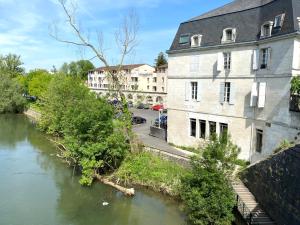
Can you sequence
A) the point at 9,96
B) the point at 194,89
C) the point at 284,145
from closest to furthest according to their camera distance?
the point at 284,145 < the point at 194,89 < the point at 9,96

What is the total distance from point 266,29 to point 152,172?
1123 centimetres

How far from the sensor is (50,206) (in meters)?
18.5

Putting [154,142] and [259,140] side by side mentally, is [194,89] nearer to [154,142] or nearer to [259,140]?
[154,142]

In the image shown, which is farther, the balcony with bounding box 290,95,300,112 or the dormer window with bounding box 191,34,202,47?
the dormer window with bounding box 191,34,202,47

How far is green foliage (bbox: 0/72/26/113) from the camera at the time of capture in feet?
181

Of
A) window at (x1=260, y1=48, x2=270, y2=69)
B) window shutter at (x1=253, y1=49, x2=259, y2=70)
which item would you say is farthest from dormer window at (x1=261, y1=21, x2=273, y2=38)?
window shutter at (x1=253, y1=49, x2=259, y2=70)

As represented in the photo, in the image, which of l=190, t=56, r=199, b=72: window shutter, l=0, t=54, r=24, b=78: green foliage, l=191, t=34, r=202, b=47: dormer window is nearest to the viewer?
l=191, t=34, r=202, b=47: dormer window

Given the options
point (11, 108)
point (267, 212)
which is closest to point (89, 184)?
point (267, 212)

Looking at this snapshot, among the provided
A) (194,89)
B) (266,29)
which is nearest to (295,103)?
(266,29)

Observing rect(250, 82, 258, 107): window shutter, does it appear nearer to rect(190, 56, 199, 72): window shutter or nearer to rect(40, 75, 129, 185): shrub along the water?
rect(190, 56, 199, 72): window shutter

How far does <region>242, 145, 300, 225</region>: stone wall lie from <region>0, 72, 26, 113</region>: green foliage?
49.3 m

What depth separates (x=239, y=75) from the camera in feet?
69.0

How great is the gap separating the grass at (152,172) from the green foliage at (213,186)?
4192 mm

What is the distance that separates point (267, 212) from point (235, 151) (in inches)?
117
